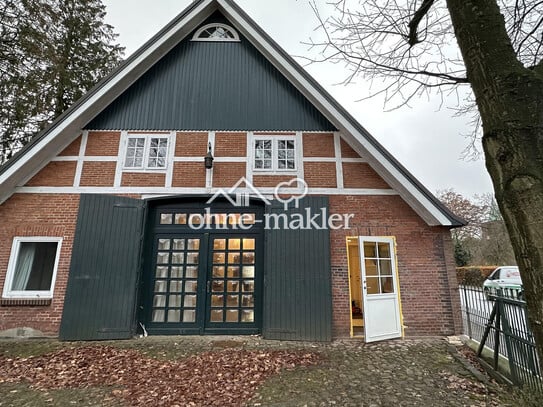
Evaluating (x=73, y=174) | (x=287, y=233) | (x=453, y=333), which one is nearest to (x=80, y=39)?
(x=73, y=174)

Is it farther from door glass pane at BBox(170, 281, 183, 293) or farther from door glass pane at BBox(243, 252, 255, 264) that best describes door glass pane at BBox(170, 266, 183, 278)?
door glass pane at BBox(243, 252, 255, 264)

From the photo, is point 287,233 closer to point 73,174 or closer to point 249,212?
point 249,212

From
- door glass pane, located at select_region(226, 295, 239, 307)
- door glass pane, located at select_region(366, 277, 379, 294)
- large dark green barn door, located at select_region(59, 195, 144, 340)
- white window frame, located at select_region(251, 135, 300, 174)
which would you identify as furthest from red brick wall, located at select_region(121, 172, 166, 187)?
door glass pane, located at select_region(366, 277, 379, 294)

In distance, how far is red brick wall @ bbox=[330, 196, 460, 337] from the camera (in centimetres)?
577

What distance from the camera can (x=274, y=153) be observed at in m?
6.55

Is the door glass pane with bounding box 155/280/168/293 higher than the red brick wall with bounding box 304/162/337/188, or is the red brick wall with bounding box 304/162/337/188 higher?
the red brick wall with bounding box 304/162/337/188

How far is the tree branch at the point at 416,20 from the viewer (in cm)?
306

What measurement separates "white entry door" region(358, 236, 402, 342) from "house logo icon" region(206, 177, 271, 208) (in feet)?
7.99

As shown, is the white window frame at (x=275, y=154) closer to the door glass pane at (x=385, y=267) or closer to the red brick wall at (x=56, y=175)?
the door glass pane at (x=385, y=267)

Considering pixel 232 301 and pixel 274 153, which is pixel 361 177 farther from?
pixel 232 301

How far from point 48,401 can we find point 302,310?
13.1 ft

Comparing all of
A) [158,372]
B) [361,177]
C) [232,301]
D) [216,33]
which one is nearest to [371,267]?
[361,177]

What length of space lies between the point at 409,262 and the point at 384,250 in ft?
1.77

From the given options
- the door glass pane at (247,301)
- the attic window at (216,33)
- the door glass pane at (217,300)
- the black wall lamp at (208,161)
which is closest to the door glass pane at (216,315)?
the door glass pane at (217,300)
